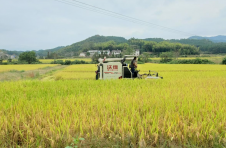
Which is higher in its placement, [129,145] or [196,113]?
[196,113]

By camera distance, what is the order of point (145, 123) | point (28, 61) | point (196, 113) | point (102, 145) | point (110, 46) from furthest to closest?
point (110, 46) < point (28, 61) < point (196, 113) < point (145, 123) < point (102, 145)

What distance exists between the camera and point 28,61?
5081cm

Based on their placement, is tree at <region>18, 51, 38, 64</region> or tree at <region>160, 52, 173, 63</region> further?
tree at <region>18, 51, 38, 64</region>

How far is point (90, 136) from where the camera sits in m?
1.88

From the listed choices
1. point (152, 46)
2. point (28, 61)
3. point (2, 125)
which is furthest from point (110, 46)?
point (2, 125)

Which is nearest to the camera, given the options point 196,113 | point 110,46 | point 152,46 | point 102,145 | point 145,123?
point 102,145

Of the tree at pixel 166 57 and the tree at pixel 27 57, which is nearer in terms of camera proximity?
the tree at pixel 166 57

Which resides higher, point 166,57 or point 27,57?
point 27,57

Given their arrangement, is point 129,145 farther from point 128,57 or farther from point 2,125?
point 128,57

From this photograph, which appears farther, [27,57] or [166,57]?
[27,57]

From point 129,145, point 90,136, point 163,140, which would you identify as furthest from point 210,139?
point 90,136

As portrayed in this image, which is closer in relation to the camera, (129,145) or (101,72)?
(129,145)

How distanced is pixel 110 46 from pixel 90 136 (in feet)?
304

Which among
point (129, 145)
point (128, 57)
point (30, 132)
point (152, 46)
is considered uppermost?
point (152, 46)
